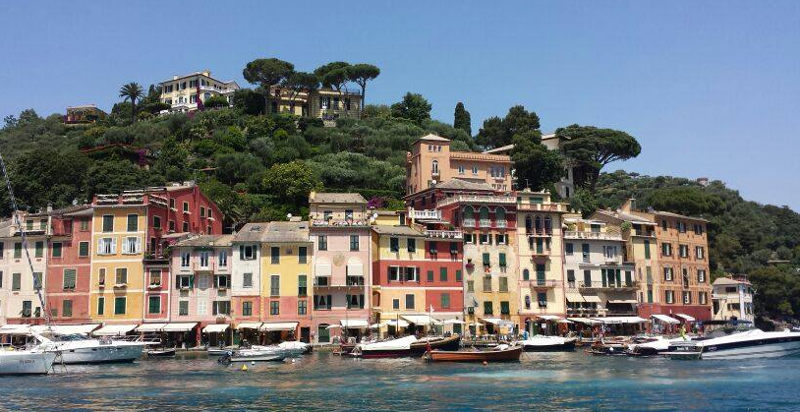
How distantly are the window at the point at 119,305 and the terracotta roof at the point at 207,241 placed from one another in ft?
20.8

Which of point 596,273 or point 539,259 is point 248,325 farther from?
point 596,273

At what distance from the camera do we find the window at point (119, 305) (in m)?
67.1

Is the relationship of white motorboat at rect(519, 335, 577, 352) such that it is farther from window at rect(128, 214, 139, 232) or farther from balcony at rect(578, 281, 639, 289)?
window at rect(128, 214, 139, 232)

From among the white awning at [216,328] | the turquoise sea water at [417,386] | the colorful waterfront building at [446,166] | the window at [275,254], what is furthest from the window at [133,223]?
the colorful waterfront building at [446,166]

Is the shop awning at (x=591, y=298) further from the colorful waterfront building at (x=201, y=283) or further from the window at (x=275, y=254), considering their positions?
the colorful waterfront building at (x=201, y=283)

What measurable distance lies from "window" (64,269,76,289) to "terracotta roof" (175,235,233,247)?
8.95 metres

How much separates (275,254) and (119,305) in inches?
528

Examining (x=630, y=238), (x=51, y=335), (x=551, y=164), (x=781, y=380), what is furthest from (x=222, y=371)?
(x=551, y=164)

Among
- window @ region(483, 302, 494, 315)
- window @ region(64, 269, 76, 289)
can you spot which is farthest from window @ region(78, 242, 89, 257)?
window @ region(483, 302, 494, 315)

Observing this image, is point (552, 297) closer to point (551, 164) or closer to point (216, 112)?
point (551, 164)

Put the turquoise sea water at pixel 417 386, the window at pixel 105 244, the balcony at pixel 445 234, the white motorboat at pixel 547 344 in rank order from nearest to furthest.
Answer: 1. the turquoise sea water at pixel 417 386
2. the white motorboat at pixel 547 344
3. the window at pixel 105 244
4. the balcony at pixel 445 234

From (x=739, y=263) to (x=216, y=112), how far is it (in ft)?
255

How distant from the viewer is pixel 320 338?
2697 inches

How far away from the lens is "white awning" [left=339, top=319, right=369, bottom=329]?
221 feet
